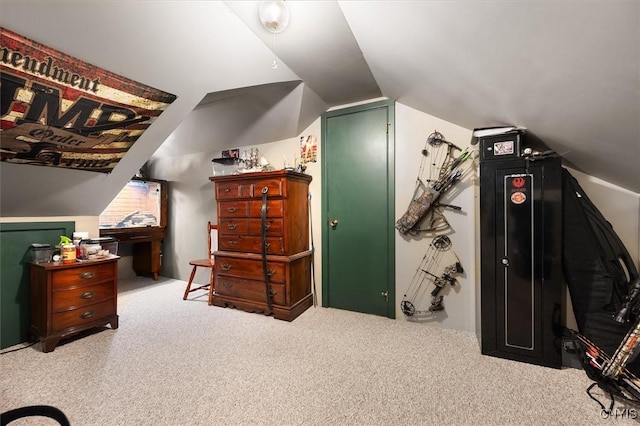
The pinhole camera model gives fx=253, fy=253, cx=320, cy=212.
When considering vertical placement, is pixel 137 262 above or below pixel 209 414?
above

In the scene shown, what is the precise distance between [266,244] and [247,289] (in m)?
0.55

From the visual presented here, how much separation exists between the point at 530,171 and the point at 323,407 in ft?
6.70

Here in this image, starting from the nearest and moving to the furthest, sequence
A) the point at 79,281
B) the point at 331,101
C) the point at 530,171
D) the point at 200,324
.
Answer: the point at 530,171 < the point at 79,281 < the point at 200,324 < the point at 331,101

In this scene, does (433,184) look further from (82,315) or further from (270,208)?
(82,315)

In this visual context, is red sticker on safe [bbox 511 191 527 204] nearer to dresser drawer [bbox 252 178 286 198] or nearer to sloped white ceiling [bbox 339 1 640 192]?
sloped white ceiling [bbox 339 1 640 192]

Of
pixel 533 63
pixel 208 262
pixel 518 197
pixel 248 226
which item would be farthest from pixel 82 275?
pixel 518 197

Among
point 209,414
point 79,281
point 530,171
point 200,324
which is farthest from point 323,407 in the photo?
point 79,281

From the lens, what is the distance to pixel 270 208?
103 inches

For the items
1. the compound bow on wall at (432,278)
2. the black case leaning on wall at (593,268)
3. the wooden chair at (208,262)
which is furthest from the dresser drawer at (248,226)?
the black case leaning on wall at (593,268)

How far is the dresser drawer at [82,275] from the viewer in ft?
6.63

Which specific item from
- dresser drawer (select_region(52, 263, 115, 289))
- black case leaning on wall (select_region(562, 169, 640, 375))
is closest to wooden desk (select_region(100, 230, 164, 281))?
dresser drawer (select_region(52, 263, 115, 289))

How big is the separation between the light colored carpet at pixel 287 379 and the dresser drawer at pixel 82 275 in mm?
492

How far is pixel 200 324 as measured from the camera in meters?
2.43

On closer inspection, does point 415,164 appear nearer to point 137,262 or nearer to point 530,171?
point 530,171
